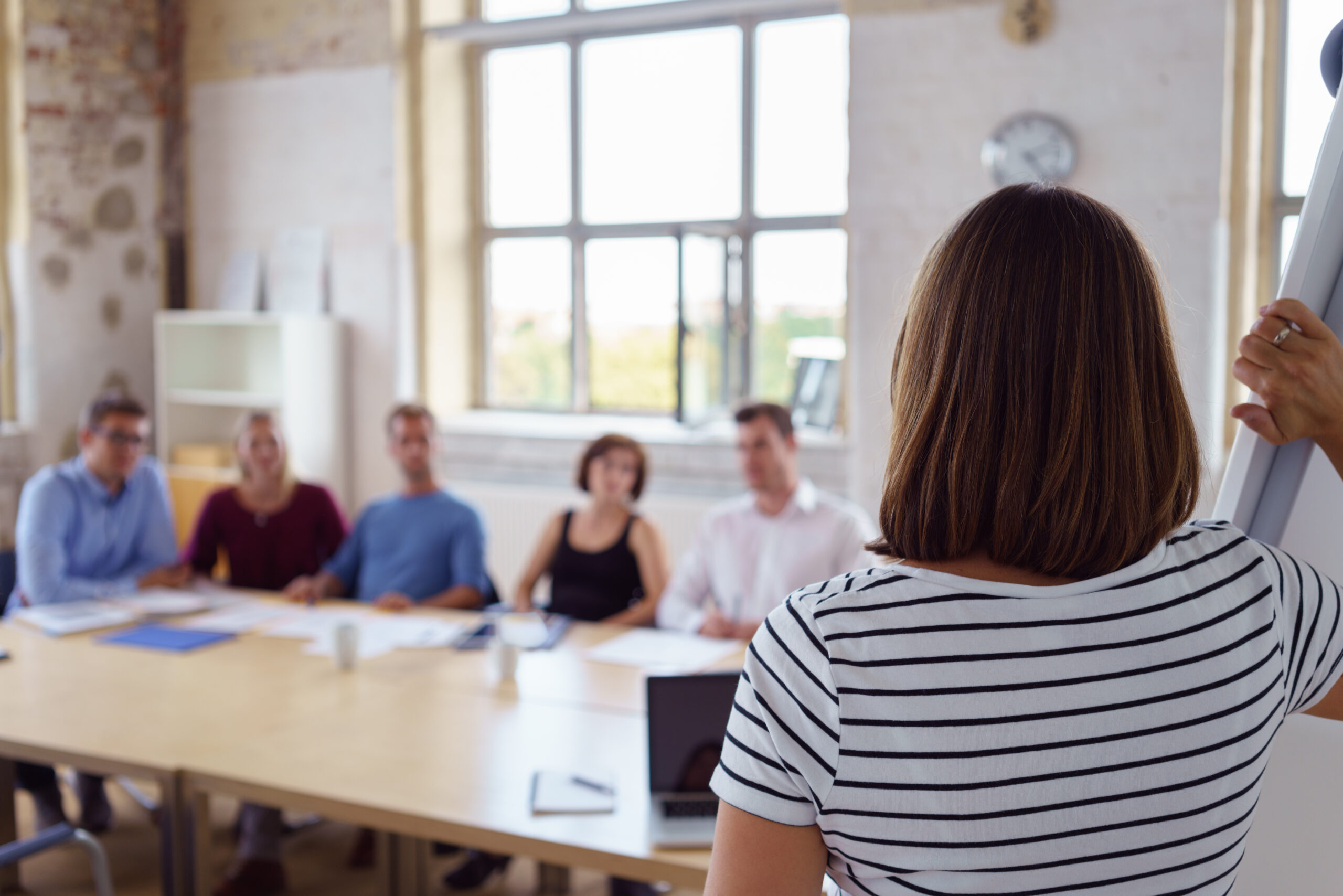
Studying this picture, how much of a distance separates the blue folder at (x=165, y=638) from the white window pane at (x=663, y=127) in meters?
3.32

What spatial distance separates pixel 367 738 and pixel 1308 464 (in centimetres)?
194

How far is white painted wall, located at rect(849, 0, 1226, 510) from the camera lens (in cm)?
435

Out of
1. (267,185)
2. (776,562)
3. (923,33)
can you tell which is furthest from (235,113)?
(776,562)

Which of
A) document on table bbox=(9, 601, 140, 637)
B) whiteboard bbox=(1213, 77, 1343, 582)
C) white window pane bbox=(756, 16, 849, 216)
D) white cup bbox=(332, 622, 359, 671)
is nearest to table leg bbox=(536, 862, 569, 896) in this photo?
white cup bbox=(332, 622, 359, 671)

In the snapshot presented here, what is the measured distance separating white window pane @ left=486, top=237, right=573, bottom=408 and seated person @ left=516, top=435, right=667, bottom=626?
2.31 m

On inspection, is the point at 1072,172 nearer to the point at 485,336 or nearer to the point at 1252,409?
the point at 485,336

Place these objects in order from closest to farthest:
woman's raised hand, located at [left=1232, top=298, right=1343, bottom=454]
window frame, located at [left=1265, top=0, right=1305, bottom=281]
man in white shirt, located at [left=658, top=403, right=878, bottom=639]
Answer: woman's raised hand, located at [left=1232, top=298, right=1343, bottom=454], man in white shirt, located at [left=658, top=403, right=878, bottom=639], window frame, located at [left=1265, top=0, right=1305, bottom=281]

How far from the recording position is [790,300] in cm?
559

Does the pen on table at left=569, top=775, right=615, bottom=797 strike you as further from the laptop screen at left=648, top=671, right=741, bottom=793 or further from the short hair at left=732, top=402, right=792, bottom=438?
the short hair at left=732, top=402, right=792, bottom=438

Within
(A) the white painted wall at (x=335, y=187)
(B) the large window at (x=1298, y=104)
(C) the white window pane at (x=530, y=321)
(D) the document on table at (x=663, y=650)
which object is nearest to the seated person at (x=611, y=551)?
(D) the document on table at (x=663, y=650)

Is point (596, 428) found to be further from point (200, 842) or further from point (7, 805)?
point (200, 842)

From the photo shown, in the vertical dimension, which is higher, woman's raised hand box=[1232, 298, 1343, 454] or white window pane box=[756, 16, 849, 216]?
white window pane box=[756, 16, 849, 216]

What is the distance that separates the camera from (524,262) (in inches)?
245

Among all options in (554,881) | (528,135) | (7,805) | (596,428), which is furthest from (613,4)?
(7,805)
